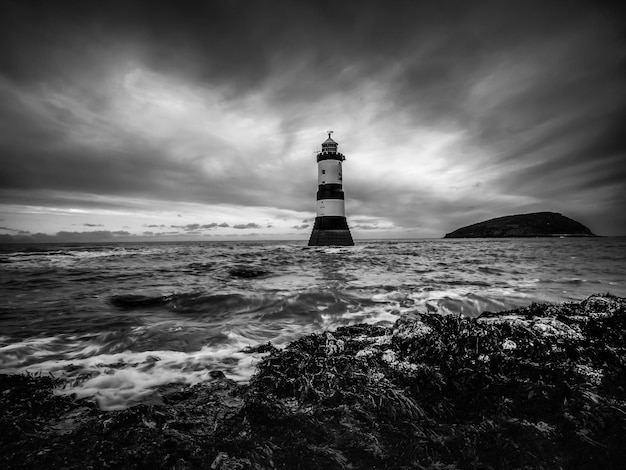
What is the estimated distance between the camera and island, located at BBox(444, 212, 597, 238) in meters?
106

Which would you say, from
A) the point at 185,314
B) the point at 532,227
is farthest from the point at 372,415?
the point at 532,227

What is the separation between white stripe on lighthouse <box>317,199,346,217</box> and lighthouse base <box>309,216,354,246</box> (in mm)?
375

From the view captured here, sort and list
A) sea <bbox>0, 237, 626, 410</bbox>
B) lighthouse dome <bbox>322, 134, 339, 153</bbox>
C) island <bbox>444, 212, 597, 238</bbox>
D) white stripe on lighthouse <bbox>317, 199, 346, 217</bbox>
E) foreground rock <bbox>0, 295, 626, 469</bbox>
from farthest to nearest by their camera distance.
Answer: island <bbox>444, 212, 597, 238</bbox>
lighthouse dome <bbox>322, 134, 339, 153</bbox>
white stripe on lighthouse <bbox>317, 199, 346, 217</bbox>
sea <bbox>0, 237, 626, 410</bbox>
foreground rock <bbox>0, 295, 626, 469</bbox>

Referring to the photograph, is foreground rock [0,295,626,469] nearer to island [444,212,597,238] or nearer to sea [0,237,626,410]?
sea [0,237,626,410]

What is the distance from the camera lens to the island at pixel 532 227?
106250 mm

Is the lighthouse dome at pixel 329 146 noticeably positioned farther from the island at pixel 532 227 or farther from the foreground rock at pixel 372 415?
the island at pixel 532 227

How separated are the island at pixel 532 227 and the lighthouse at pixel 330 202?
103m

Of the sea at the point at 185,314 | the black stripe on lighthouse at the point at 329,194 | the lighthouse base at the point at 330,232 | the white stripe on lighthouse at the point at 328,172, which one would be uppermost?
the white stripe on lighthouse at the point at 328,172

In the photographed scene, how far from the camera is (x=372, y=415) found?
1.79 metres

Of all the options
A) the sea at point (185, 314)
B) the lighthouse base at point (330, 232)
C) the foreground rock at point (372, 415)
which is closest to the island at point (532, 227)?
the lighthouse base at point (330, 232)

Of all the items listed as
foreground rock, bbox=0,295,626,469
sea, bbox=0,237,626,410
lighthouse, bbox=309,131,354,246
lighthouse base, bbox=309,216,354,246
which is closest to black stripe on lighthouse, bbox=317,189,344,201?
lighthouse, bbox=309,131,354,246

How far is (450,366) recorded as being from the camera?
2350 mm

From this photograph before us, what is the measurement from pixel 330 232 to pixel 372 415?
27.1 m

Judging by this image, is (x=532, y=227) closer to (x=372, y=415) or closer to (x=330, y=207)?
(x=330, y=207)
